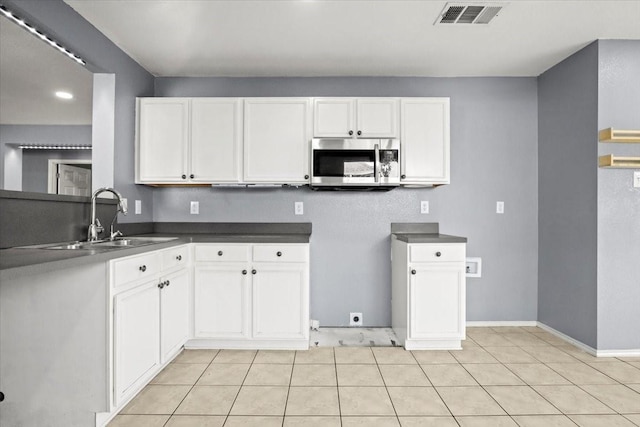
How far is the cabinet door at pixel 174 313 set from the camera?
240 cm

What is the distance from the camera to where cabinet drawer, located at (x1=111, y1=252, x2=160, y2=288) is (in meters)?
1.88


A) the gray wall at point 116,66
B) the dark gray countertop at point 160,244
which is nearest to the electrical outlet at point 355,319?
the dark gray countertop at point 160,244

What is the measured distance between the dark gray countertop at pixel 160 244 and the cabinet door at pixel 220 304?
28 cm

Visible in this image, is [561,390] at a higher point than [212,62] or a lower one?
lower

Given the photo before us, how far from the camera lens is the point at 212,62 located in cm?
318

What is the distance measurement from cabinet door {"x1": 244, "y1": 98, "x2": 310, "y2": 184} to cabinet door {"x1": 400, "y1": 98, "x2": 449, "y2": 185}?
83 centimetres

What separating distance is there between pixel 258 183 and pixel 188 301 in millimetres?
1093

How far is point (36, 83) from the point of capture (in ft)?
10.6

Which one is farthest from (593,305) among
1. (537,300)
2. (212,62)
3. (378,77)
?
(212,62)

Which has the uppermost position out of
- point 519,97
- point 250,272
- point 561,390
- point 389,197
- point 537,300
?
point 519,97

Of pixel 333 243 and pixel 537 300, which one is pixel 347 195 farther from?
pixel 537 300

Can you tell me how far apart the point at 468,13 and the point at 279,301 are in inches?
94.4

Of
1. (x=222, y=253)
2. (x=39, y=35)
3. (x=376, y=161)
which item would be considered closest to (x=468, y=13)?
(x=376, y=161)

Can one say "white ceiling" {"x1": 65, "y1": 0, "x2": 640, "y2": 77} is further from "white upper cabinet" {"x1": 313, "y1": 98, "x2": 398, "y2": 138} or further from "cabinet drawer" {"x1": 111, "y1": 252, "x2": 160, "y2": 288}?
"cabinet drawer" {"x1": 111, "y1": 252, "x2": 160, "y2": 288}
